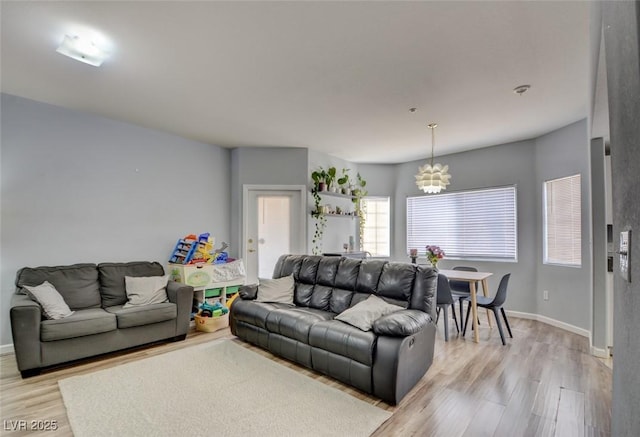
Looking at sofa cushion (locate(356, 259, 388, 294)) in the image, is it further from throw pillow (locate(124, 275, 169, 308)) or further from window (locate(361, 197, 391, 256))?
window (locate(361, 197, 391, 256))

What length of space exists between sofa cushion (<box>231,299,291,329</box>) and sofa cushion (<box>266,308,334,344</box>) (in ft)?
0.30

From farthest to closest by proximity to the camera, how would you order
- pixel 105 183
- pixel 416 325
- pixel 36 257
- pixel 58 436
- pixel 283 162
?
pixel 283 162 < pixel 105 183 < pixel 36 257 < pixel 416 325 < pixel 58 436

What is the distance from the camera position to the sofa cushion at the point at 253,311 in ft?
10.9

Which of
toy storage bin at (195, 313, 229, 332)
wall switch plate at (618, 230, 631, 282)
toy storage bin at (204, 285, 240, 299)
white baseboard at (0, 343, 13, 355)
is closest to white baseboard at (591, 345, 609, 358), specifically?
wall switch plate at (618, 230, 631, 282)

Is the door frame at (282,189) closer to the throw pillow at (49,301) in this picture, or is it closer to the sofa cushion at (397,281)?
the sofa cushion at (397,281)

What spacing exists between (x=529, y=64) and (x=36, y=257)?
5.23m

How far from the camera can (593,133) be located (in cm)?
326

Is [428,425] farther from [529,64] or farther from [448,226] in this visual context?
[448,226]

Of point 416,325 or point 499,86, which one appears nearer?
point 416,325

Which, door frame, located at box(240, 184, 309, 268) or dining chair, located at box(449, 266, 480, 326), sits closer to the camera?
dining chair, located at box(449, 266, 480, 326)

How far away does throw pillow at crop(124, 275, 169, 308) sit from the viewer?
357 cm

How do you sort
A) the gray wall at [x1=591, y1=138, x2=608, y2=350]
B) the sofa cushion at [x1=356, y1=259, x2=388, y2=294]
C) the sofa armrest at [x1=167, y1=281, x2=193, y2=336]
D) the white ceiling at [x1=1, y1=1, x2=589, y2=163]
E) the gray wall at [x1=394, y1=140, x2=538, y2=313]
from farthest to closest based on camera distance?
the gray wall at [x1=394, y1=140, x2=538, y2=313] → the sofa armrest at [x1=167, y1=281, x2=193, y2=336] → the gray wall at [x1=591, y1=138, x2=608, y2=350] → the sofa cushion at [x1=356, y1=259, x2=388, y2=294] → the white ceiling at [x1=1, y1=1, x2=589, y2=163]

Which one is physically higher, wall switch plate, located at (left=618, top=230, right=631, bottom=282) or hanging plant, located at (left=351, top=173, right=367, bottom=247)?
hanging plant, located at (left=351, top=173, right=367, bottom=247)

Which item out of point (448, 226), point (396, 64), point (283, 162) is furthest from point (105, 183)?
point (448, 226)
